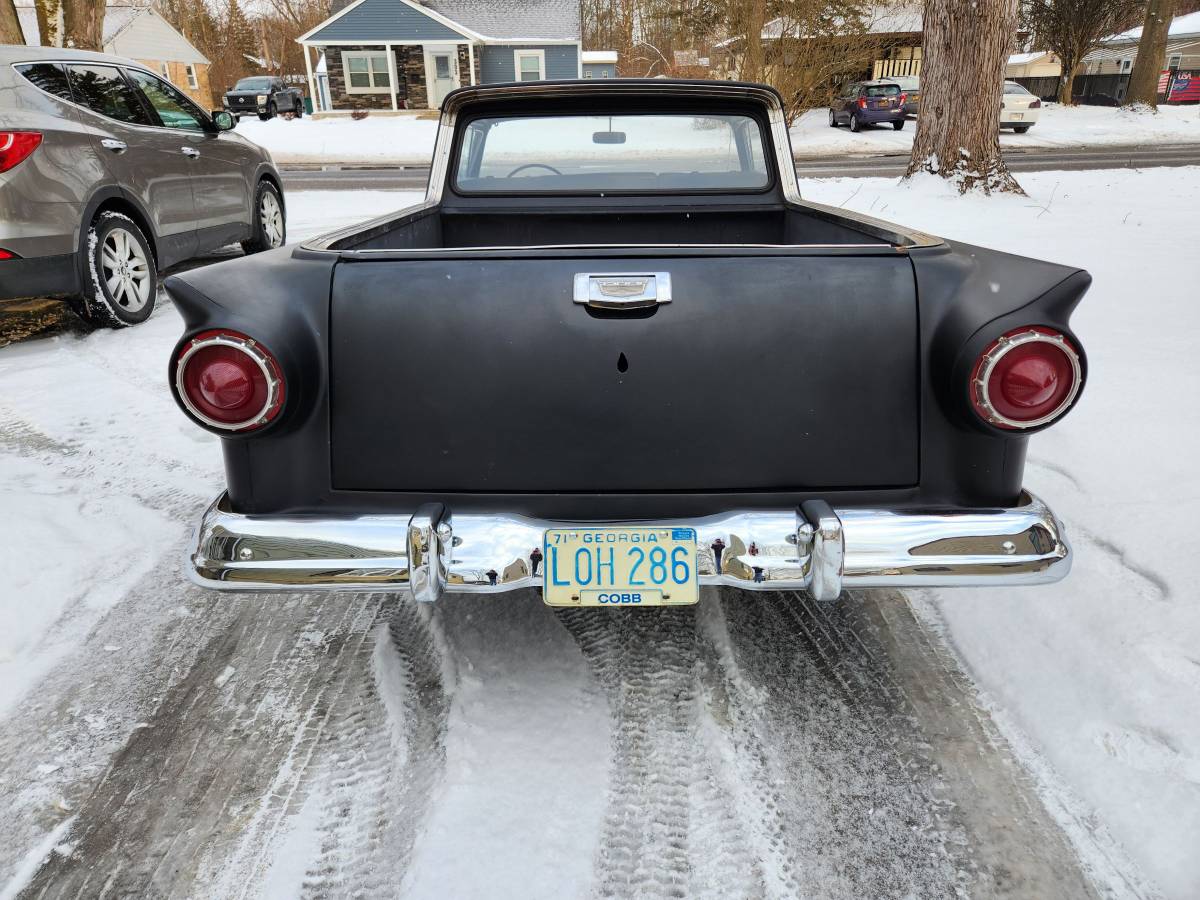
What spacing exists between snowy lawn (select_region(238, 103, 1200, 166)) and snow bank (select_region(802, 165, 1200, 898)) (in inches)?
685

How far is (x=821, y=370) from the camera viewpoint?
200 cm

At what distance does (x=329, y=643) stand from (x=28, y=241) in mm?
3959

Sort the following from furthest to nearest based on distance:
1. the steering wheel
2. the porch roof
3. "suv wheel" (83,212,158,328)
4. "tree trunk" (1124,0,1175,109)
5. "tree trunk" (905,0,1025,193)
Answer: the porch roof, "tree trunk" (1124,0,1175,109), "tree trunk" (905,0,1025,193), "suv wheel" (83,212,158,328), the steering wheel

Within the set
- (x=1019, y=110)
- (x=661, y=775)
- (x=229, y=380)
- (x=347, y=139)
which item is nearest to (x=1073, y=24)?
(x=1019, y=110)

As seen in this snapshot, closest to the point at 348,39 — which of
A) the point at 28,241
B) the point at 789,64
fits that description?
the point at 789,64

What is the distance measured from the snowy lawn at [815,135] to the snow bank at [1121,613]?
57.0 feet

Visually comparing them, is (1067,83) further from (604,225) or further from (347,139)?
(604,225)

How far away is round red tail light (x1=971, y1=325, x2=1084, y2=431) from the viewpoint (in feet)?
6.23

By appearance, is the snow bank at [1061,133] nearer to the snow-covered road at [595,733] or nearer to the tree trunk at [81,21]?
the tree trunk at [81,21]

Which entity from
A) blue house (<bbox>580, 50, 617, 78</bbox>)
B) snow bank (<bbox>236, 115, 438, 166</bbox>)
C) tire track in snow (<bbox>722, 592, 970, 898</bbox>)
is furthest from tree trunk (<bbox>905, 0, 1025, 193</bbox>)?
blue house (<bbox>580, 50, 617, 78</bbox>)

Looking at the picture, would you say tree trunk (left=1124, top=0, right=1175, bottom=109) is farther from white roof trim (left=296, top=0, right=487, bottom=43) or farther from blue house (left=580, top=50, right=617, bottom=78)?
white roof trim (left=296, top=0, right=487, bottom=43)

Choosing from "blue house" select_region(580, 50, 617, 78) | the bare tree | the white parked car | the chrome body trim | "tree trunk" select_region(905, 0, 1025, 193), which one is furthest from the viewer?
"blue house" select_region(580, 50, 617, 78)

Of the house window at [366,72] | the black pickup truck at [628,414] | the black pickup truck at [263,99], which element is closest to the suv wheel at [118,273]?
the black pickup truck at [628,414]

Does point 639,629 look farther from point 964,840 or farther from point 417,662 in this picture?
point 964,840
